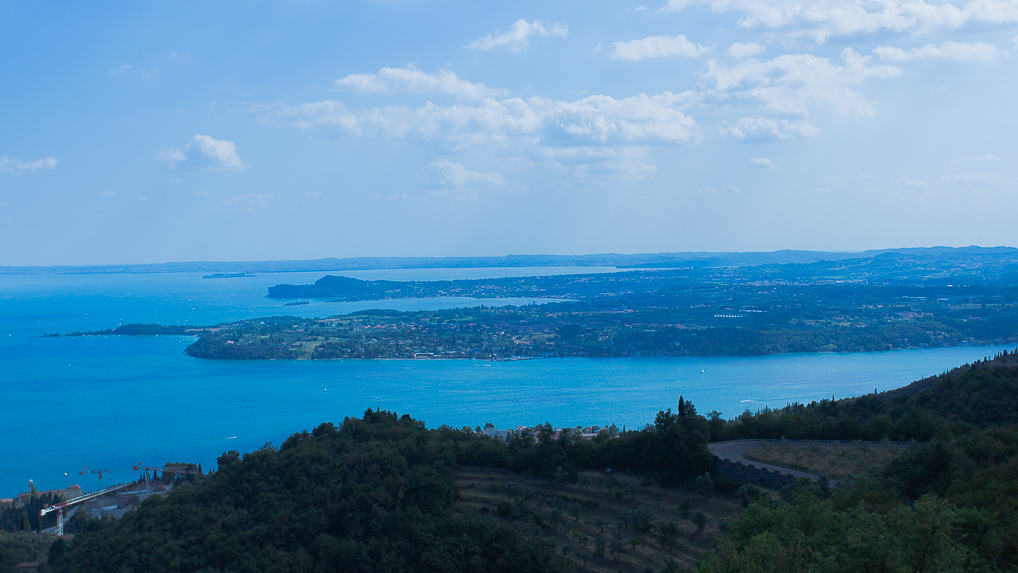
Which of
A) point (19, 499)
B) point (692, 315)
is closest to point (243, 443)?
point (19, 499)

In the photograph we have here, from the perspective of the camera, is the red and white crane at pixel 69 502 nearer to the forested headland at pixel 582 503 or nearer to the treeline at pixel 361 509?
the treeline at pixel 361 509

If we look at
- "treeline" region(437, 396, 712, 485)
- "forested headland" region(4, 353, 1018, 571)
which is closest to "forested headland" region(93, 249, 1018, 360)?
"forested headland" region(4, 353, 1018, 571)

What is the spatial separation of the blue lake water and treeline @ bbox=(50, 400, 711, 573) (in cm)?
1694

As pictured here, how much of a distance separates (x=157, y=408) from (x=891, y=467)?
41024 mm

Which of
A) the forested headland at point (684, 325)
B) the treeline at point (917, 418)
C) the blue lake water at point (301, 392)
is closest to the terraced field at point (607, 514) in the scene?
the treeline at point (917, 418)

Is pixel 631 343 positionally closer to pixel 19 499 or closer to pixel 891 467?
pixel 19 499

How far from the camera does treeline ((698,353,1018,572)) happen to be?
314 inches

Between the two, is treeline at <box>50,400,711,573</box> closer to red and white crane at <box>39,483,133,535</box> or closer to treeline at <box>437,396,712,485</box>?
treeline at <box>437,396,712,485</box>

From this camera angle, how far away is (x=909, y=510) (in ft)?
28.8

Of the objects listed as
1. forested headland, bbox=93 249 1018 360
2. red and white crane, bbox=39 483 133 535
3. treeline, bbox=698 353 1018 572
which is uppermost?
treeline, bbox=698 353 1018 572

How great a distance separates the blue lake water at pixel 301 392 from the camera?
123 feet

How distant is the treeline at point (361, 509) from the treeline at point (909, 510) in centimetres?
339

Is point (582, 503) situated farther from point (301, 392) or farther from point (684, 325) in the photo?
point (684, 325)

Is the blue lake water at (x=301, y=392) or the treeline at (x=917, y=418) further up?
the treeline at (x=917, y=418)
